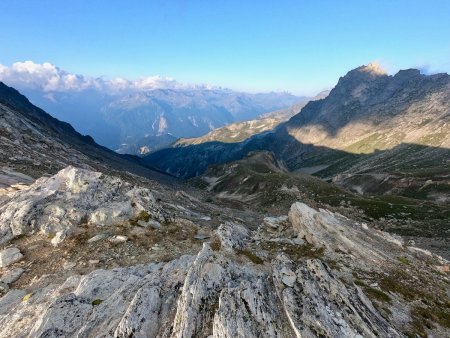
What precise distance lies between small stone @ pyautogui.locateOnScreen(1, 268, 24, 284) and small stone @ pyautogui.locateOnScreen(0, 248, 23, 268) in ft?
5.16

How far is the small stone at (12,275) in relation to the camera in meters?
24.6

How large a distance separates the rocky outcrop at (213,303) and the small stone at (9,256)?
467 cm

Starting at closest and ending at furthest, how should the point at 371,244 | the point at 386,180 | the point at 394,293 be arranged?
the point at 394,293
the point at 371,244
the point at 386,180

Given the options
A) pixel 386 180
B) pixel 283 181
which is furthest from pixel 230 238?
pixel 386 180

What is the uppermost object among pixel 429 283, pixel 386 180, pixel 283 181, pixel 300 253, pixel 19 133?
pixel 19 133

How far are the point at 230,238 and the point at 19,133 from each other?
105 m

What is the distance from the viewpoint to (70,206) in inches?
1357

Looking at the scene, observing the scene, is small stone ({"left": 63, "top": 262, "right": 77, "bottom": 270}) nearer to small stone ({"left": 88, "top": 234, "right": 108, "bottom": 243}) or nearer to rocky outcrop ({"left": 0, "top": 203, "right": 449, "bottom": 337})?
rocky outcrop ({"left": 0, "top": 203, "right": 449, "bottom": 337})

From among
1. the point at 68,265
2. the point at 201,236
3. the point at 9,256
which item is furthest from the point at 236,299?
the point at 9,256

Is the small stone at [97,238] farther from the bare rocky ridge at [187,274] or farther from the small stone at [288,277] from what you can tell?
the small stone at [288,277]

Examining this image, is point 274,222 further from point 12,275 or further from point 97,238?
point 12,275

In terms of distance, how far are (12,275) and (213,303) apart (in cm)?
1678

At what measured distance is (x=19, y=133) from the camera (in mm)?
108125

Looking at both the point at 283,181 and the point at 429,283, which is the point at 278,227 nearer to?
the point at 429,283
